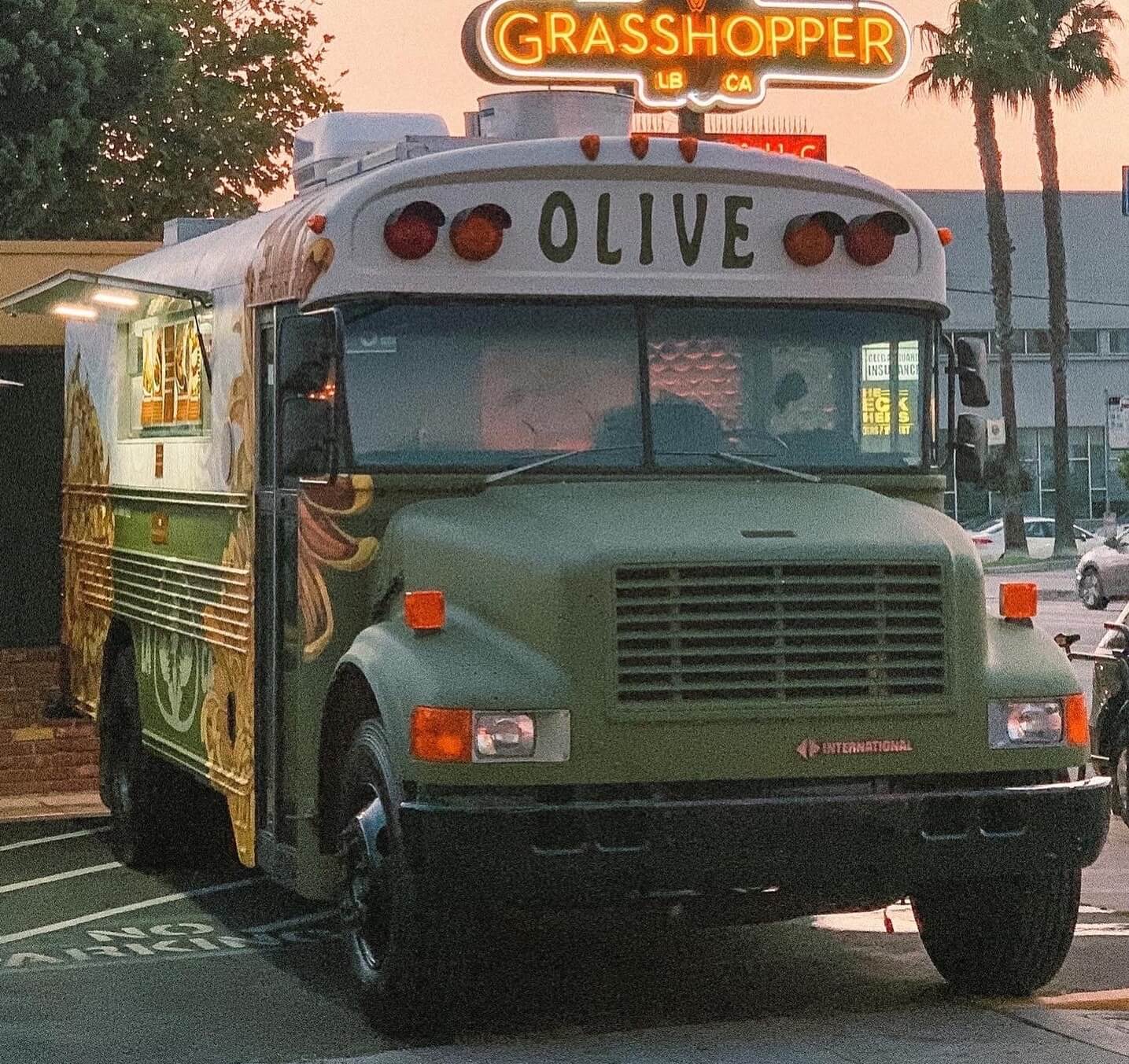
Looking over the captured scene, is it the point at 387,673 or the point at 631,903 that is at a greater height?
the point at 387,673

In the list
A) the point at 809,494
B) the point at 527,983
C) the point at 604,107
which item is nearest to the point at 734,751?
the point at 809,494

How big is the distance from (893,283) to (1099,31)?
4909cm

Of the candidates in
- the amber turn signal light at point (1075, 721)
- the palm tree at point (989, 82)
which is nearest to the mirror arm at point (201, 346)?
the amber turn signal light at point (1075, 721)

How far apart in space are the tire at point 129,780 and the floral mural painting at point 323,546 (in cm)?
313

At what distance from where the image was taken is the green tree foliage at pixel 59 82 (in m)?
32.7

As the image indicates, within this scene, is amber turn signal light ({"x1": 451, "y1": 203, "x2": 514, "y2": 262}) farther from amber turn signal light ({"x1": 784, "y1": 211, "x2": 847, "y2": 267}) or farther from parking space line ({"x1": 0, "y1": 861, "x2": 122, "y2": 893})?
parking space line ({"x1": 0, "y1": 861, "x2": 122, "y2": 893})

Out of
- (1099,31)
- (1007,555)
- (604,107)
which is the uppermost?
(1099,31)

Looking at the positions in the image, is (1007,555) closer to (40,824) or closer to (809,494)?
(40,824)

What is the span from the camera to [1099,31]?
5634 cm

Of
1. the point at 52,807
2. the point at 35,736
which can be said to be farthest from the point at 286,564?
the point at 35,736

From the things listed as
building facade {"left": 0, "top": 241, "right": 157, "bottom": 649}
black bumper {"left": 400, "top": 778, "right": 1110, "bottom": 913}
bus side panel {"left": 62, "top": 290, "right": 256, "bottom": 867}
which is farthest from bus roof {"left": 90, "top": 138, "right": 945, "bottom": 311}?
building facade {"left": 0, "top": 241, "right": 157, "bottom": 649}

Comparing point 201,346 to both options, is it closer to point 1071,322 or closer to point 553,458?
point 553,458

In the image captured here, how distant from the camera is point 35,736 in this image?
15.3 meters

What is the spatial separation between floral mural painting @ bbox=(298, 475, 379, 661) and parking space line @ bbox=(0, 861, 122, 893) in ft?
11.1
